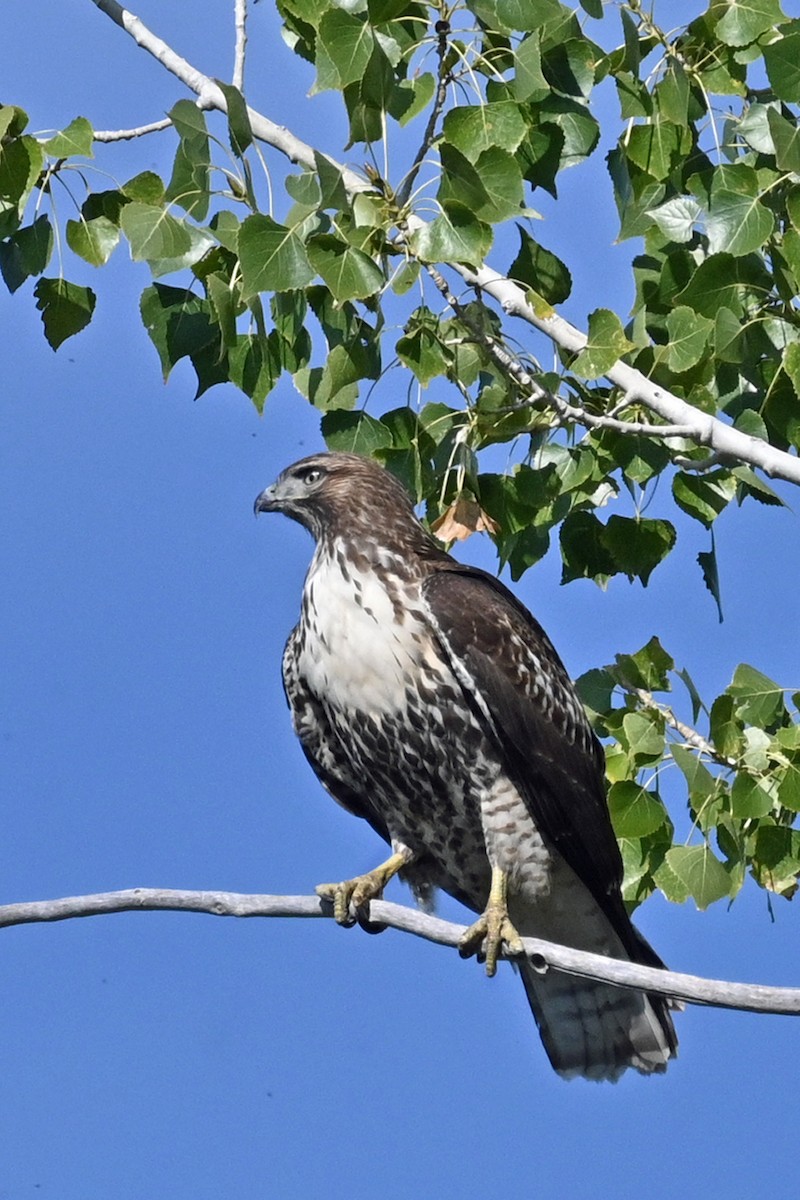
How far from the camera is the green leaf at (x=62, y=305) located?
4957 millimetres

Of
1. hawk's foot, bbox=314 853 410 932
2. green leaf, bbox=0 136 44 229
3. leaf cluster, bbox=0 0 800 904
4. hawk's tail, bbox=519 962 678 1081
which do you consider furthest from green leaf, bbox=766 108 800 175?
hawk's tail, bbox=519 962 678 1081

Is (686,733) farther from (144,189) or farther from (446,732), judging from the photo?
(144,189)

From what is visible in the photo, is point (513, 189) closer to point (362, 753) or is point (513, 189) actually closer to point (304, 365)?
point (304, 365)

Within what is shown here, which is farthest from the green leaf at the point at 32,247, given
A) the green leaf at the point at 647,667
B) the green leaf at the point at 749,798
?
the green leaf at the point at 749,798

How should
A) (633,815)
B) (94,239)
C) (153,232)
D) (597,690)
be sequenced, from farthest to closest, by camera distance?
(597,690) → (633,815) → (94,239) → (153,232)

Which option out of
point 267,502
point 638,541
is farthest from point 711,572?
point 267,502

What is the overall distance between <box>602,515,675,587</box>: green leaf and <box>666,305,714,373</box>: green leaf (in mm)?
902

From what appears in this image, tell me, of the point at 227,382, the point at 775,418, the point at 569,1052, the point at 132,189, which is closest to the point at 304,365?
the point at 227,382

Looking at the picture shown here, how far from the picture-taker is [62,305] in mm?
4961

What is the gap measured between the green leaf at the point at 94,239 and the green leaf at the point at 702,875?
8.10ft

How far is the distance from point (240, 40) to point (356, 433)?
123cm

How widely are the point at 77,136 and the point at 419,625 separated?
1.67 metres

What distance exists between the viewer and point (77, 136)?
14.9 ft

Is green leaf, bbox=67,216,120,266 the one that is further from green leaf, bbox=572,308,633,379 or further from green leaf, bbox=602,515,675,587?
green leaf, bbox=602,515,675,587
